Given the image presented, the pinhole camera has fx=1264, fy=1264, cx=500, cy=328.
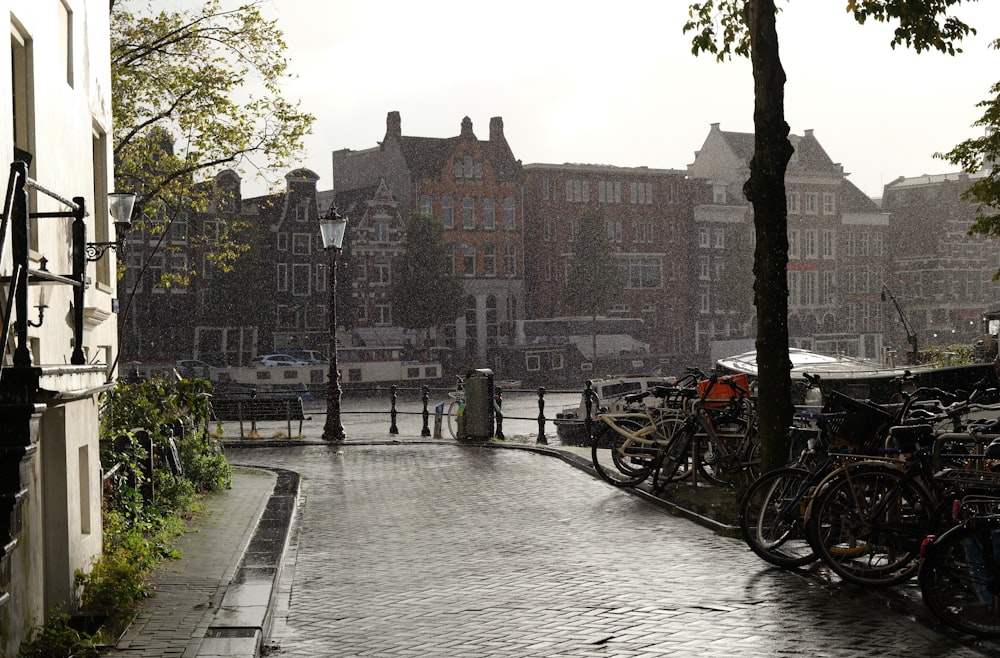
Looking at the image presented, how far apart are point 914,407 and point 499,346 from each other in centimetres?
6412

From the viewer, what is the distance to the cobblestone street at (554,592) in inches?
285

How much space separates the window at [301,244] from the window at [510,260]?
13919 millimetres

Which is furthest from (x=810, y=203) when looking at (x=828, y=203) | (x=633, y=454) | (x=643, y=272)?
(x=633, y=454)

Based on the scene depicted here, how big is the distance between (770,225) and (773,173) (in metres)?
0.51

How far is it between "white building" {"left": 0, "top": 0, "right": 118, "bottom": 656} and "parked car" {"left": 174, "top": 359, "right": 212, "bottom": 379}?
46681 millimetres

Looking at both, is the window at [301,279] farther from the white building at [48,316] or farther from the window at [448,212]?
the white building at [48,316]

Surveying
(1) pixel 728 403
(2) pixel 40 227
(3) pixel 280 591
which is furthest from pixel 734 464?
(2) pixel 40 227

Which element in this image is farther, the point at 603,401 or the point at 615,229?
the point at 615,229

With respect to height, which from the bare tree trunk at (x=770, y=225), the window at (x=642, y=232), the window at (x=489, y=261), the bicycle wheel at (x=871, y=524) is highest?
the window at (x=642, y=232)

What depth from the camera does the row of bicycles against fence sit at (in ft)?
23.8

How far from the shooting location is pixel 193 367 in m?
57.6

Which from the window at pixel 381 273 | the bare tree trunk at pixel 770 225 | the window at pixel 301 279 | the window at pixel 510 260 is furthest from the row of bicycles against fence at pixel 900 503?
the window at pixel 510 260

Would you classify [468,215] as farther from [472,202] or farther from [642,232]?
[642,232]

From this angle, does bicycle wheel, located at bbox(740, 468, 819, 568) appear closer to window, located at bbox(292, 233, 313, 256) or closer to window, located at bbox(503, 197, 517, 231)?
window, located at bbox(292, 233, 313, 256)
